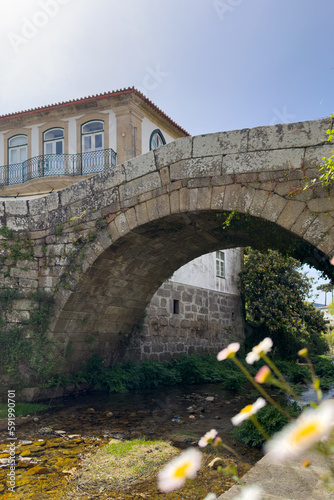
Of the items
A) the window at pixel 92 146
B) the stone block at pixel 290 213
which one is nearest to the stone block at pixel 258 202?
the stone block at pixel 290 213

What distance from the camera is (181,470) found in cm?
85

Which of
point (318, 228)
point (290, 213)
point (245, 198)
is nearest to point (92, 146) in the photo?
point (245, 198)

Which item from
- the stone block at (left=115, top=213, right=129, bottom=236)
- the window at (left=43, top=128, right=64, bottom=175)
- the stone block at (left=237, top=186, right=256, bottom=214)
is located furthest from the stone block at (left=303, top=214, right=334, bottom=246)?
the window at (left=43, top=128, right=64, bottom=175)

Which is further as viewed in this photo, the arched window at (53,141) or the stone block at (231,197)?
the arched window at (53,141)

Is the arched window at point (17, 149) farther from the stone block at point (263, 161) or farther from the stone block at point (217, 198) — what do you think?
the stone block at point (263, 161)

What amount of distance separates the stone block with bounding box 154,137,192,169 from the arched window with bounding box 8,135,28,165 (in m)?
12.3

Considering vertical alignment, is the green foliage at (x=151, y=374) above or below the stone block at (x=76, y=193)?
below

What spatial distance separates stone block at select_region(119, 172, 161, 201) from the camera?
5.55m

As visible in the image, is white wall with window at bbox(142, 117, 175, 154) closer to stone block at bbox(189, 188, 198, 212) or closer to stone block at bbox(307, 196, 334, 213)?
stone block at bbox(189, 188, 198, 212)

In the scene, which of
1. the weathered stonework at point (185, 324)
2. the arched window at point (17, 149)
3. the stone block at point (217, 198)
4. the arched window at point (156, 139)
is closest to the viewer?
the stone block at point (217, 198)

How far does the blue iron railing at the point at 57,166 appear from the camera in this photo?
1484 cm

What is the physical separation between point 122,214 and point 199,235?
4.07ft

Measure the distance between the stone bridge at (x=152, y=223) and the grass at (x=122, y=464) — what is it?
8.25 feet

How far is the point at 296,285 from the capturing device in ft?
45.2
